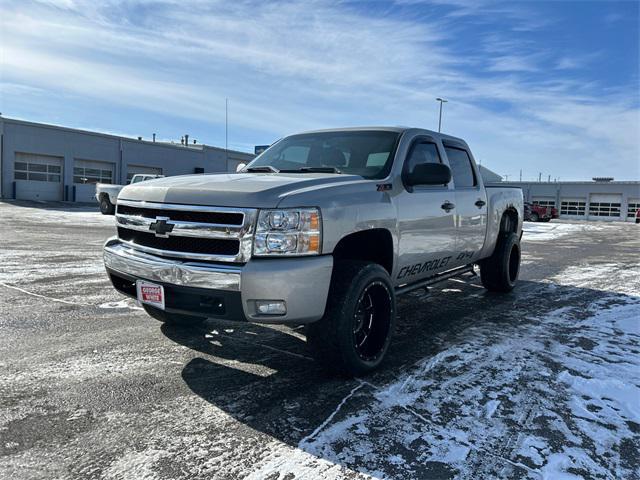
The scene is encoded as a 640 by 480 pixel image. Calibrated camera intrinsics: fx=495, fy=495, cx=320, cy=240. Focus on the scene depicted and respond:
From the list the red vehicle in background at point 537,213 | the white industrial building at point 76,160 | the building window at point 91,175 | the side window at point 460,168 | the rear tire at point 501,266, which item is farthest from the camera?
the building window at point 91,175

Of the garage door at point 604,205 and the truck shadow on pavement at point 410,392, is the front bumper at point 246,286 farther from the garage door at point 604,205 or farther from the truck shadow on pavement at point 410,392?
the garage door at point 604,205

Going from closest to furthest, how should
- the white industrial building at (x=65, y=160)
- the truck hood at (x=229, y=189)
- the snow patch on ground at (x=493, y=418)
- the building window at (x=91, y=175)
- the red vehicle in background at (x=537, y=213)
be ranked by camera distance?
the snow patch on ground at (x=493, y=418), the truck hood at (x=229, y=189), the white industrial building at (x=65, y=160), the red vehicle in background at (x=537, y=213), the building window at (x=91, y=175)

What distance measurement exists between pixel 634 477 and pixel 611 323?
3361 millimetres

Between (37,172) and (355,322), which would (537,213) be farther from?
(355,322)

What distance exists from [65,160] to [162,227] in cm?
3673

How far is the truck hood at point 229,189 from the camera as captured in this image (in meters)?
3.21

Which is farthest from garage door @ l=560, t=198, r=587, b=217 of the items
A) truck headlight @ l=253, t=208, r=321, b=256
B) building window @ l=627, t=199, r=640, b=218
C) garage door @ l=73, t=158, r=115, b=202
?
truck headlight @ l=253, t=208, r=321, b=256

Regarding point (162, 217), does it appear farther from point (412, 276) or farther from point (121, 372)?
point (412, 276)

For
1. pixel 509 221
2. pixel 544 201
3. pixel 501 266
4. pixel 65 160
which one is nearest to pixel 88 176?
pixel 65 160

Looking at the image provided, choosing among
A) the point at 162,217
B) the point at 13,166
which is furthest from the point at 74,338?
the point at 13,166

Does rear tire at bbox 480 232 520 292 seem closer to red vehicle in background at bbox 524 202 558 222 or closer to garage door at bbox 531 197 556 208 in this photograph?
red vehicle in background at bbox 524 202 558 222

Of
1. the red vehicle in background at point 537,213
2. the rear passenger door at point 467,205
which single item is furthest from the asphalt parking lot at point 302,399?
the red vehicle in background at point 537,213

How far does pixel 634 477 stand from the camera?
2451mm

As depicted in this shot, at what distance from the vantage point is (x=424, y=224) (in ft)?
14.8
